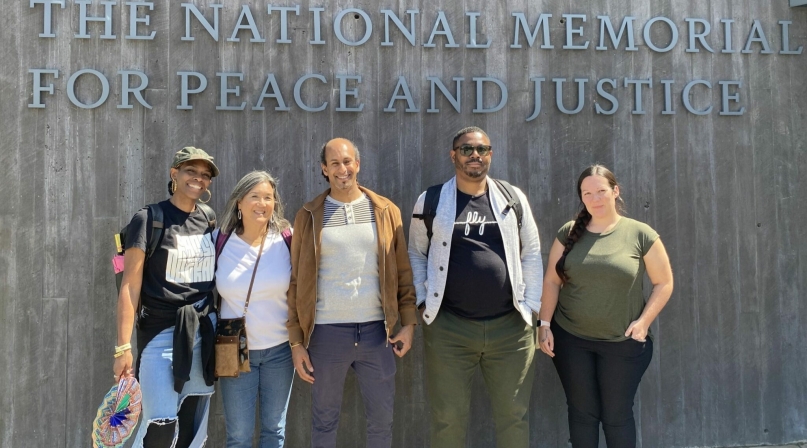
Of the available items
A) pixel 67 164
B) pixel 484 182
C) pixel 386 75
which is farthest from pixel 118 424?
pixel 386 75

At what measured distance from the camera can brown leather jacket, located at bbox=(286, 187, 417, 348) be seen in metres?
3.14

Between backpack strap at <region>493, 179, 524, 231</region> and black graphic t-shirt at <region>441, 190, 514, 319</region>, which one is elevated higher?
backpack strap at <region>493, 179, 524, 231</region>

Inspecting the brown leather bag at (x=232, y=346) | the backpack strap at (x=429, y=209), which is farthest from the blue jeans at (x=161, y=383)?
the backpack strap at (x=429, y=209)

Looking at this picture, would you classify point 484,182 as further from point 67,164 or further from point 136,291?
point 67,164

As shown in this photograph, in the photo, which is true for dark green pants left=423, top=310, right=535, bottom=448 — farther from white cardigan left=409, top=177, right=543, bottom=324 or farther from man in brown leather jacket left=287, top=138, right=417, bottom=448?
man in brown leather jacket left=287, top=138, right=417, bottom=448

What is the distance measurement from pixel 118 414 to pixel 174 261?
781 millimetres

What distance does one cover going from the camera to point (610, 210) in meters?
3.39

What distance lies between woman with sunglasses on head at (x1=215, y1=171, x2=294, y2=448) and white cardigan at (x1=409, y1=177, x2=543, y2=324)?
72 cm

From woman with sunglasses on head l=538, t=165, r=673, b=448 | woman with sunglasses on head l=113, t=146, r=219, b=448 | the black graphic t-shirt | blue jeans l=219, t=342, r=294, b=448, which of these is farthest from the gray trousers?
woman with sunglasses on head l=538, t=165, r=673, b=448

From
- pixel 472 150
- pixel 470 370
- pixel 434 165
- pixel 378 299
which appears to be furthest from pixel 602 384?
pixel 434 165

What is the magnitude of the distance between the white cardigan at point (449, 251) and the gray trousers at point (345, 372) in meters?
0.33

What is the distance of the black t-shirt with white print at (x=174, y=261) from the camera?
3.06 m

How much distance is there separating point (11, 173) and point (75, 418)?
1.62m

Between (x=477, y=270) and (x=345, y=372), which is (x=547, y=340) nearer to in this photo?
(x=477, y=270)
